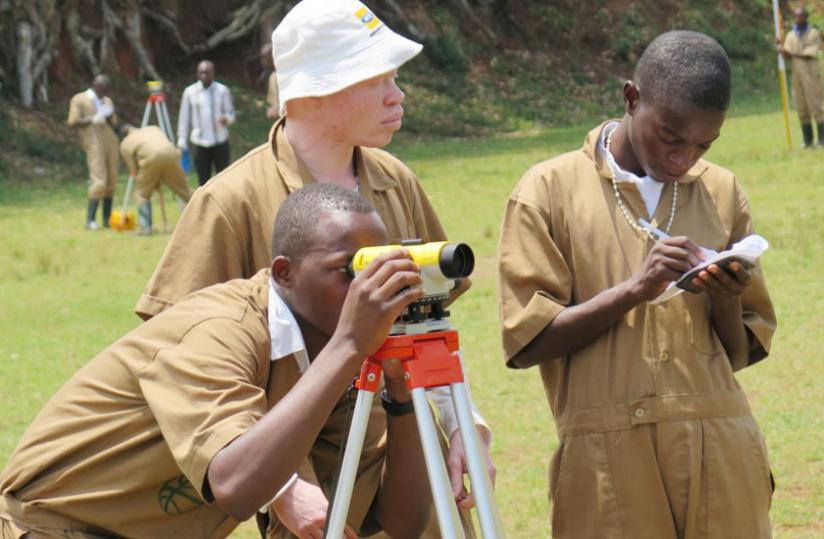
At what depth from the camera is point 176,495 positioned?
3191 mm

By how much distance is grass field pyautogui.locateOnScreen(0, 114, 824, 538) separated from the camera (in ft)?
23.4

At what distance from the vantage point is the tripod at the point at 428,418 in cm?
298

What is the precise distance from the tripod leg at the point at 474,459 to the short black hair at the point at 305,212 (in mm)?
451

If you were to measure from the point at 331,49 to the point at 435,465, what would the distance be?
1.34m

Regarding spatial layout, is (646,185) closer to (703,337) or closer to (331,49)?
(703,337)

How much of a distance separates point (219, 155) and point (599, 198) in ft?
51.3

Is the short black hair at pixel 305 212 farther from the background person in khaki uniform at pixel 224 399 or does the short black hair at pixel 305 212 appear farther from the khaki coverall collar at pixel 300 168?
Result: the khaki coverall collar at pixel 300 168

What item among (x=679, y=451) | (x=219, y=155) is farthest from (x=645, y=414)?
(x=219, y=155)

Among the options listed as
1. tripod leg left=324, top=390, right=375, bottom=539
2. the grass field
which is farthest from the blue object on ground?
tripod leg left=324, top=390, right=375, bottom=539

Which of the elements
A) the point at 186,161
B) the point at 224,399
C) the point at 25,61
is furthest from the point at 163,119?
the point at 224,399

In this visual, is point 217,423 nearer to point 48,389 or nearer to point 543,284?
point 543,284

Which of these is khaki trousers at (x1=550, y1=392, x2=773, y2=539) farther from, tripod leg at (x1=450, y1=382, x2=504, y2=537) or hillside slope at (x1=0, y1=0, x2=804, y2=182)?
hillside slope at (x1=0, y1=0, x2=804, y2=182)

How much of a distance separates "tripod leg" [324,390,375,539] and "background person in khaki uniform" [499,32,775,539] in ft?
3.09

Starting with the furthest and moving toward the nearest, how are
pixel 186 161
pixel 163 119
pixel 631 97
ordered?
pixel 163 119 → pixel 186 161 → pixel 631 97
